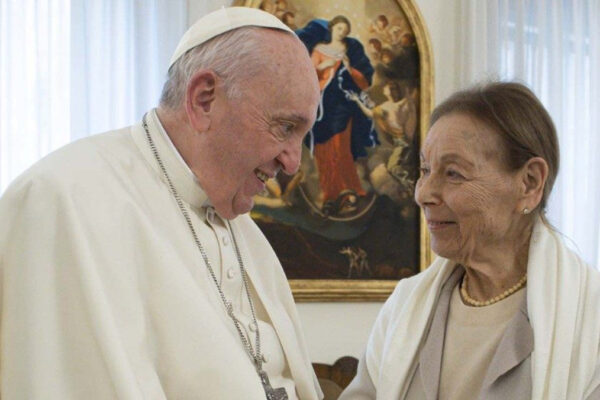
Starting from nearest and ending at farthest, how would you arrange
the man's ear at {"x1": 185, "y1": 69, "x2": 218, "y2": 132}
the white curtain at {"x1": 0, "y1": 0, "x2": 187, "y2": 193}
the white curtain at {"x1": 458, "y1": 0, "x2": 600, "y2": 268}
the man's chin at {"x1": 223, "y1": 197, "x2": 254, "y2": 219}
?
1. the man's ear at {"x1": 185, "y1": 69, "x2": 218, "y2": 132}
2. the man's chin at {"x1": 223, "y1": 197, "x2": 254, "y2": 219}
3. the white curtain at {"x1": 0, "y1": 0, "x2": 187, "y2": 193}
4. the white curtain at {"x1": 458, "y1": 0, "x2": 600, "y2": 268}

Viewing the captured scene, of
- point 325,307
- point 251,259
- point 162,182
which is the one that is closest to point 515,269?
point 251,259

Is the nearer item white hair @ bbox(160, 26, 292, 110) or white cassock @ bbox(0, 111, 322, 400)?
white cassock @ bbox(0, 111, 322, 400)

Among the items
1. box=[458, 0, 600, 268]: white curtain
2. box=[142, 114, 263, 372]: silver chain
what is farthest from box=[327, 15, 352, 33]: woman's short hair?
box=[142, 114, 263, 372]: silver chain

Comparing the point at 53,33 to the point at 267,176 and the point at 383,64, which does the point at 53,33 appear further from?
the point at 267,176

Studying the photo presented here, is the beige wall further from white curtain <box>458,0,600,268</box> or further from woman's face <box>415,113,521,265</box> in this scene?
woman's face <box>415,113,521,265</box>

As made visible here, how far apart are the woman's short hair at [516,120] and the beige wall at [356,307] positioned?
289cm

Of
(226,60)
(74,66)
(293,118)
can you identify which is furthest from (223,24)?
(74,66)

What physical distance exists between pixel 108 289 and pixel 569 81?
479 cm

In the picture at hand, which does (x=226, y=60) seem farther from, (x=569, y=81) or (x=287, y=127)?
(x=569, y=81)

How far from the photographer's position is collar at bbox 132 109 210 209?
2.32 metres

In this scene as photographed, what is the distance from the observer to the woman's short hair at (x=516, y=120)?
8.38 ft

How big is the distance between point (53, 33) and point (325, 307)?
88.7 inches

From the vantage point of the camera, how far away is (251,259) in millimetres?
2643

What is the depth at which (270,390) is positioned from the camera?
2.28m
